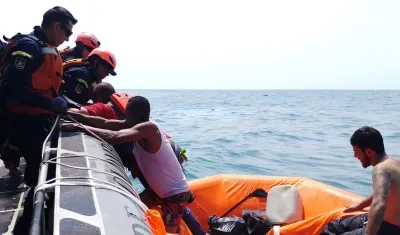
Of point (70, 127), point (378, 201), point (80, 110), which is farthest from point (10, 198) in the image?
point (378, 201)

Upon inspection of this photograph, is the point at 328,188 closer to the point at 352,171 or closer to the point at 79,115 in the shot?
the point at 79,115

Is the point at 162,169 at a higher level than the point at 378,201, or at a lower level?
higher

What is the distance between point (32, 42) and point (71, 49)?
1938 millimetres

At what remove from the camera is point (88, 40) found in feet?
15.7

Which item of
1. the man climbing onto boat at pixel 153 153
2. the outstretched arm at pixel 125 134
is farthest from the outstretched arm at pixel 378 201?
the outstretched arm at pixel 125 134

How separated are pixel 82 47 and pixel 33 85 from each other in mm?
1738

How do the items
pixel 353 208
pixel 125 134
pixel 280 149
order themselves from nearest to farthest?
pixel 125 134
pixel 353 208
pixel 280 149

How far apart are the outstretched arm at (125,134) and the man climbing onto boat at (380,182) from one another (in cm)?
161

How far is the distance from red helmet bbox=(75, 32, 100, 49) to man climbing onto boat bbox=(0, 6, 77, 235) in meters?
1.54

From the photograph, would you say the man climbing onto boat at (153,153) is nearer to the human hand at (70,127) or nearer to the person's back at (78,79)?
the human hand at (70,127)

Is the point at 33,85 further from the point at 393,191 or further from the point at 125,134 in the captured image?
the point at 393,191

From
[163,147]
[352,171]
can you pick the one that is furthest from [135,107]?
[352,171]

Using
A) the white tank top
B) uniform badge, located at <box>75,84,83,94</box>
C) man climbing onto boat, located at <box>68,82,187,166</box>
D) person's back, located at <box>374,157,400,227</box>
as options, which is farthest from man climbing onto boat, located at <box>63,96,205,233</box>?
person's back, located at <box>374,157,400,227</box>

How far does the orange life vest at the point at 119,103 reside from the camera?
371cm
